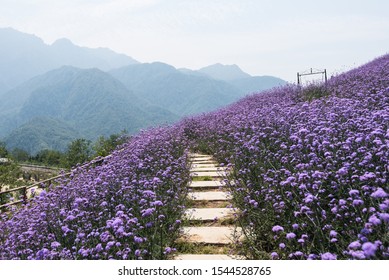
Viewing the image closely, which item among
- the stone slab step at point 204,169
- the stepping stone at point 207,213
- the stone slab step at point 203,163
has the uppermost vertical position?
the stone slab step at point 203,163

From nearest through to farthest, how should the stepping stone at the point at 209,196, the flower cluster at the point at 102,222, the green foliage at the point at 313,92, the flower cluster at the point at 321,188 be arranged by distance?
the flower cluster at the point at 321,188 → the flower cluster at the point at 102,222 → the stepping stone at the point at 209,196 → the green foliage at the point at 313,92

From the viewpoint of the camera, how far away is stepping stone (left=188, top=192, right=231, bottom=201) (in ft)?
18.4

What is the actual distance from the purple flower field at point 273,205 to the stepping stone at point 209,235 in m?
0.19

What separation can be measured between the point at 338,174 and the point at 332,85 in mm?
7223

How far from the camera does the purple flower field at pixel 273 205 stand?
8.96 ft

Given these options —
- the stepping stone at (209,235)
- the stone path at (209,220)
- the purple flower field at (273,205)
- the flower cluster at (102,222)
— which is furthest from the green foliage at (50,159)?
the stepping stone at (209,235)

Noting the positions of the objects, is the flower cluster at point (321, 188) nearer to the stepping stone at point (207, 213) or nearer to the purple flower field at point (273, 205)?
the purple flower field at point (273, 205)

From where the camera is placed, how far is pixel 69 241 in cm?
Answer: 351

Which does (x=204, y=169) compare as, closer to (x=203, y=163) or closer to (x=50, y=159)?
(x=203, y=163)

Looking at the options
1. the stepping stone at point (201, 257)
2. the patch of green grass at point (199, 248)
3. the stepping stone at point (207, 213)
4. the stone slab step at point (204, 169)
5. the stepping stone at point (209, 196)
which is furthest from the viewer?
the stone slab step at point (204, 169)

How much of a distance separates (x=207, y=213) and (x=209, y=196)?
76 cm

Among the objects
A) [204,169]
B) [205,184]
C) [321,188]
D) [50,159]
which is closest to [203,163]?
[204,169]

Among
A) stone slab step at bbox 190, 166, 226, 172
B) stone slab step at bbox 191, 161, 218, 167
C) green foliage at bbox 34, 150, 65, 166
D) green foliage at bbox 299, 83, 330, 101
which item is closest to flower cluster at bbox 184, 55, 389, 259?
stone slab step at bbox 190, 166, 226, 172
